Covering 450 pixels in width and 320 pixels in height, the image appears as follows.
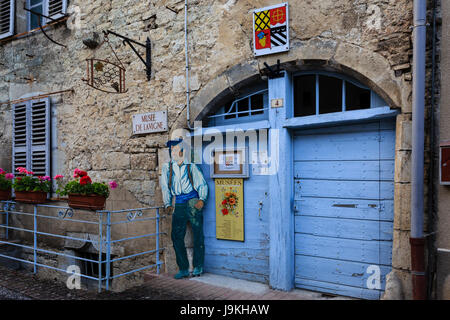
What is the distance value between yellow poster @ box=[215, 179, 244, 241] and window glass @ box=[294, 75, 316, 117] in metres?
1.08

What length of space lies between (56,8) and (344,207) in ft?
18.5

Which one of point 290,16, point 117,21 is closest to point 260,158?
point 290,16

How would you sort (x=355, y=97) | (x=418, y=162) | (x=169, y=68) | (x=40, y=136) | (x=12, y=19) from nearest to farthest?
(x=418, y=162) → (x=355, y=97) → (x=169, y=68) → (x=40, y=136) → (x=12, y=19)

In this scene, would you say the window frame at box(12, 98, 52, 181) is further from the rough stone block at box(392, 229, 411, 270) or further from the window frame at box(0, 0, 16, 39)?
the rough stone block at box(392, 229, 411, 270)

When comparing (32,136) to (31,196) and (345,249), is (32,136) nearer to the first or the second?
(31,196)

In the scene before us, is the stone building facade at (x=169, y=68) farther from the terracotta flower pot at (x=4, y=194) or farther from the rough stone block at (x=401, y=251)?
the terracotta flower pot at (x=4, y=194)

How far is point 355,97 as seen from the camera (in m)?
3.82

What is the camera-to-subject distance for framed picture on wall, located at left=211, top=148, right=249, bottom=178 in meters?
4.48

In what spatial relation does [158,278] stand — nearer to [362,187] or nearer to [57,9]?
[362,187]

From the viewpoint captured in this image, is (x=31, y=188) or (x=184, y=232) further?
(x=31, y=188)

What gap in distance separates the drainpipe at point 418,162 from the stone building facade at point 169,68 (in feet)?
0.42

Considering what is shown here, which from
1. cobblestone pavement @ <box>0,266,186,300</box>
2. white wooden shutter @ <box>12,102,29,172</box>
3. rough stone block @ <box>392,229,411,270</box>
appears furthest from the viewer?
white wooden shutter @ <box>12,102,29,172</box>

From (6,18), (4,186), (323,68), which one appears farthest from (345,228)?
(6,18)

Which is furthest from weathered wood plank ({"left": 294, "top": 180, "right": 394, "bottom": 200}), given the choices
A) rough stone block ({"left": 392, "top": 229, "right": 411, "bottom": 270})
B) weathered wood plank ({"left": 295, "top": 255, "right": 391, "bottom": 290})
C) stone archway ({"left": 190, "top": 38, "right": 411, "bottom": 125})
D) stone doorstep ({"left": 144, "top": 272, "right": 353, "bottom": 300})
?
stone doorstep ({"left": 144, "top": 272, "right": 353, "bottom": 300})
